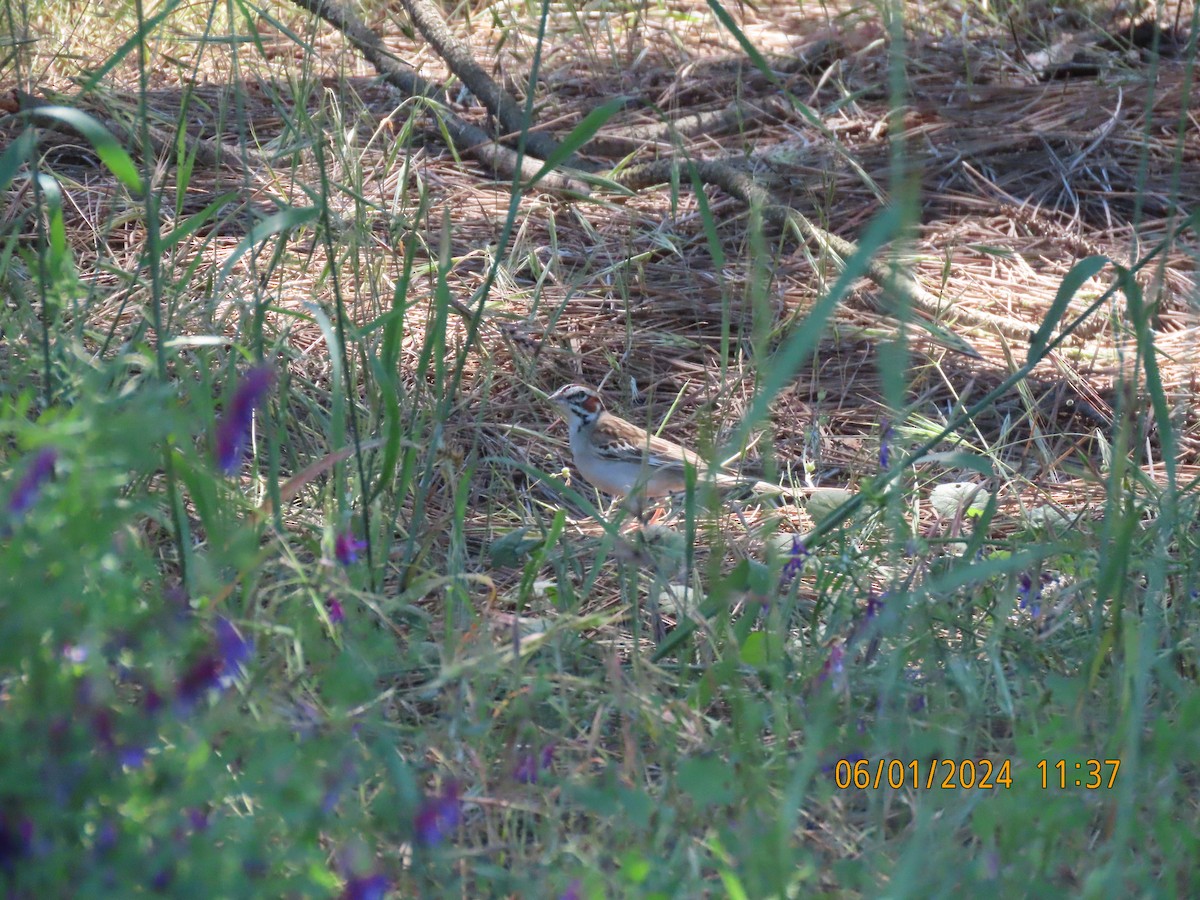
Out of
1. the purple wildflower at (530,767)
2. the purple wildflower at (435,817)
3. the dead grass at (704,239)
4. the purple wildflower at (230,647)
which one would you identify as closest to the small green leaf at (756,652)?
the purple wildflower at (530,767)

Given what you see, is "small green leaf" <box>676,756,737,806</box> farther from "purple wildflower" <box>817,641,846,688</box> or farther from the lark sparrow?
the lark sparrow

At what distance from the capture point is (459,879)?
2.01 meters

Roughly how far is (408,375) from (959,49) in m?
4.44

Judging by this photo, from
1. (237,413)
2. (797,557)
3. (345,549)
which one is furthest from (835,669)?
(237,413)

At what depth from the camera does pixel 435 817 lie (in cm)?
178

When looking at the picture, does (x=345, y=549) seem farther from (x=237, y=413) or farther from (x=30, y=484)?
(x=30, y=484)

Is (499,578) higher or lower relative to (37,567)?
lower

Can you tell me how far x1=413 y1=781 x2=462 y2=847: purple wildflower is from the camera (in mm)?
1766

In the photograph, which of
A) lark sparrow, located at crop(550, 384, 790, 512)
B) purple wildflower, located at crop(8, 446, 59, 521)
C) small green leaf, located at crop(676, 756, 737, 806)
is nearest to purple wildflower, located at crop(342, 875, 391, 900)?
small green leaf, located at crop(676, 756, 737, 806)

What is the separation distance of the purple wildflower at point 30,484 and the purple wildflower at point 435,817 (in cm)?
69

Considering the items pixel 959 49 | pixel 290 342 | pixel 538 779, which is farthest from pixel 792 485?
pixel 959 49

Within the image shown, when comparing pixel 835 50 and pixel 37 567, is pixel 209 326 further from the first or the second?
pixel 835 50

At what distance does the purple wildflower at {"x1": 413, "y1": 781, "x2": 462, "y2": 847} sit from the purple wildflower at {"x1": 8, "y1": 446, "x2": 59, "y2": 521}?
2.27 feet

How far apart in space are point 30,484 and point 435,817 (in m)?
0.73
